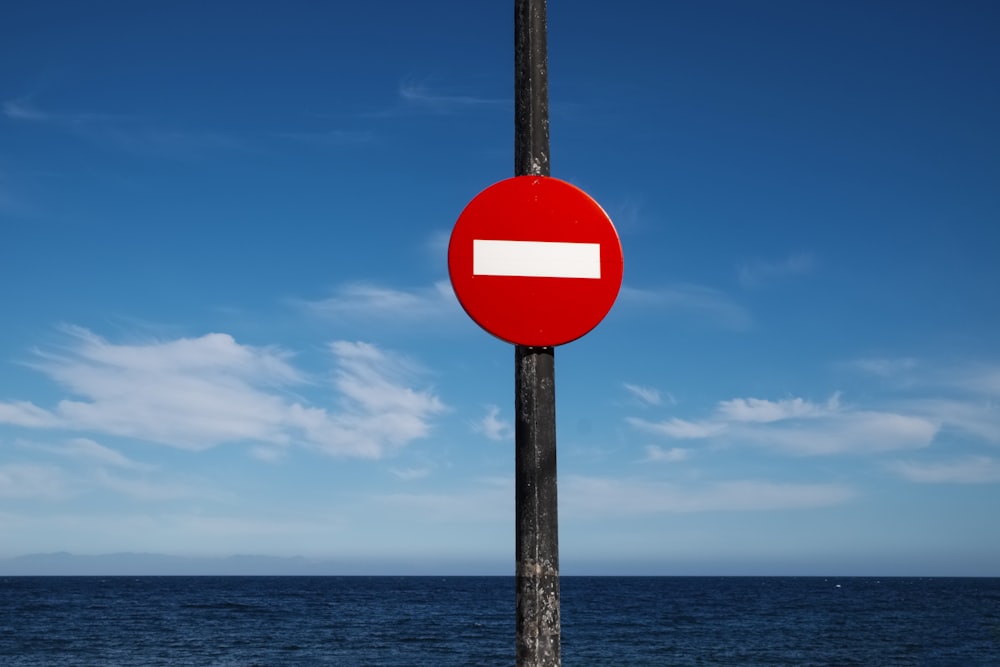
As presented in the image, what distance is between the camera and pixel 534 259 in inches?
89.7

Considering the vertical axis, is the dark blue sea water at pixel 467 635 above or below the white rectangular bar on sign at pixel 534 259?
below

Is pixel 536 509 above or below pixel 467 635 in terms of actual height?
above

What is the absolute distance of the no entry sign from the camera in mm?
2229

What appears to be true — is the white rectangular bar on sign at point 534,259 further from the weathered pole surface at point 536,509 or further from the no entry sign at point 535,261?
the weathered pole surface at point 536,509

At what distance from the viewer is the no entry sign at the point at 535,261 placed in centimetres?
223

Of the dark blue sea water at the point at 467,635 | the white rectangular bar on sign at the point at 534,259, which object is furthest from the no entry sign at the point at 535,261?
the dark blue sea water at the point at 467,635

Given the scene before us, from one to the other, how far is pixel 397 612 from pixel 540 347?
75906 mm

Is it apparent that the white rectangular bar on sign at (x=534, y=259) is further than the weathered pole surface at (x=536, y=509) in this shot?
Yes

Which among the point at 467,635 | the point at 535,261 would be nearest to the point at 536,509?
the point at 535,261

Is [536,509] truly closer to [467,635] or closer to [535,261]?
[535,261]

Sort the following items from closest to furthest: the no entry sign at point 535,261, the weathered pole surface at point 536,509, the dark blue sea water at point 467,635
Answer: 1. the weathered pole surface at point 536,509
2. the no entry sign at point 535,261
3. the dark blue sea water at point 467,635

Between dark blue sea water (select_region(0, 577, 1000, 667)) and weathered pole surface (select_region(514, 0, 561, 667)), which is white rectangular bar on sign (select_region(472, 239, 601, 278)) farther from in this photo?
dark blue sea water (select_region(0, 577, 1000, 667))

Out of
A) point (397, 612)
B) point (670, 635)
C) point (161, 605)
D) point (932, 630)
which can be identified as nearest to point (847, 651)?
point (670, 635)

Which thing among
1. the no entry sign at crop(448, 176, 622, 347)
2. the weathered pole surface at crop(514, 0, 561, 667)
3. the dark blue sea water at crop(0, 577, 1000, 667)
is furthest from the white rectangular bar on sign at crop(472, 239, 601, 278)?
the dark blue sea water at crop(0, 577, 1000, 667)
